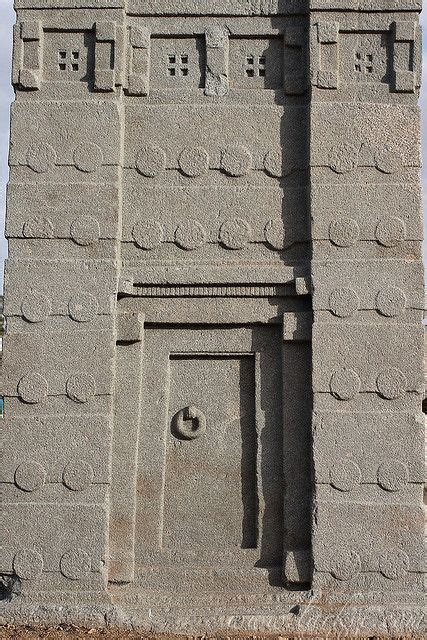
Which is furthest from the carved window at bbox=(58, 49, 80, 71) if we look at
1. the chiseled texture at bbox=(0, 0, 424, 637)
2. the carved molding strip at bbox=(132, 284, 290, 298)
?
the carved molding strip at bbox=(132, 284, 290, 298)

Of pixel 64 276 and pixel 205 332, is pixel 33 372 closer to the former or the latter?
pixel 64 276

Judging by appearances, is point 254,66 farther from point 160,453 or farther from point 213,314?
point 160,453

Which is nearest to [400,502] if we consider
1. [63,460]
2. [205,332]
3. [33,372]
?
[205,332]

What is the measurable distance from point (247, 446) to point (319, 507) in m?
0.77

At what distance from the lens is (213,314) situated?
6438 mm

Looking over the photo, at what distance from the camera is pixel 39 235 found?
20.8ft

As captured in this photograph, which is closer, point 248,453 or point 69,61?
point 248,453

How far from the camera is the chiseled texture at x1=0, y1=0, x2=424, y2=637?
19.8ft

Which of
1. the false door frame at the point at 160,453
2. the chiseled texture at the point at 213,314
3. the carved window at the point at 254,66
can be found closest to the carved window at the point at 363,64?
the chiseled texture at the point at 213,314

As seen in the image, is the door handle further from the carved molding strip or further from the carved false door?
the carved molding strip

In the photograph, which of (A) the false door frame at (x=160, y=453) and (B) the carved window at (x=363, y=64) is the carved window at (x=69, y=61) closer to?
(A) the false door frame at (x=160, y=453)

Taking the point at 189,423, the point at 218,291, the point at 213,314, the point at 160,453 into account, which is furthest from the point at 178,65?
the point at 160,453

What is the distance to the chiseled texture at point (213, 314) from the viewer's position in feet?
19.8

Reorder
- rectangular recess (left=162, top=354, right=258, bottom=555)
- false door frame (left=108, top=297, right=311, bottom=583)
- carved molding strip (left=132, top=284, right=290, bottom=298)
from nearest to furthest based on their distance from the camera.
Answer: false door frame (left=108, top=297, right=311, bottom=583) → rectangular recess (left=162, top=354, right=258, bottom=555) → carved molding strip (left=132, top=284, right=290, bottom=298)
